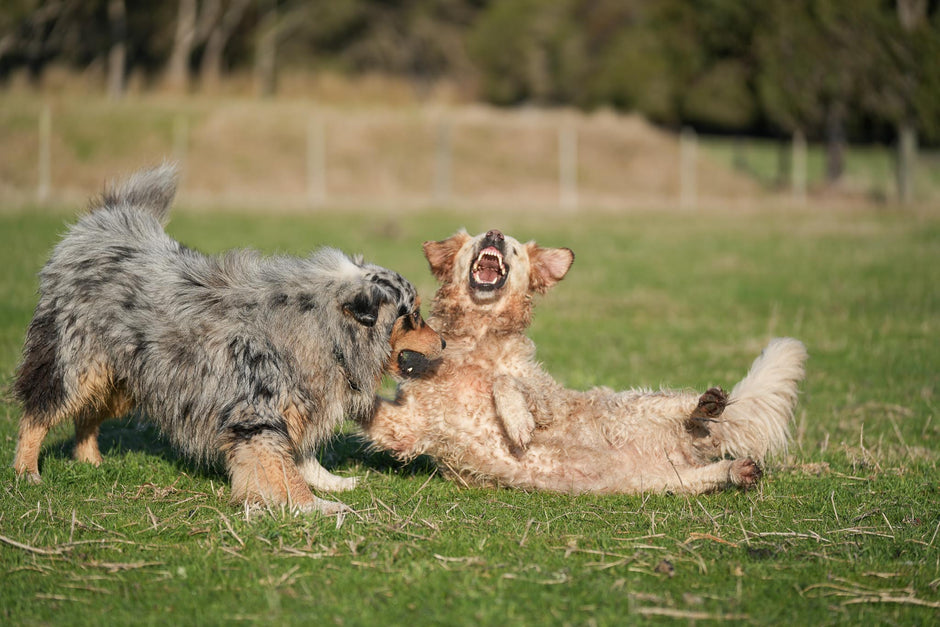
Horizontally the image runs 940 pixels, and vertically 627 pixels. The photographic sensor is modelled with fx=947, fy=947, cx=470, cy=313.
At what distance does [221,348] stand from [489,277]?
1.91 metres

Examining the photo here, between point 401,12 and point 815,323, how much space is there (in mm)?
44473

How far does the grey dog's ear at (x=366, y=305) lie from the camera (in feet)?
18.6

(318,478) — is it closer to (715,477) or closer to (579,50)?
(715,477)

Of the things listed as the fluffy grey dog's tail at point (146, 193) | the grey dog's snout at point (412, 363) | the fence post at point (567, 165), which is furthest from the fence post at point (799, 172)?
the fluffy grey dog's tail at point (146, 193)

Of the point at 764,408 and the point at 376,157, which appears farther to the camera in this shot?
the point at 376,157

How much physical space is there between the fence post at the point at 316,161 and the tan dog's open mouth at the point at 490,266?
81.1 feet

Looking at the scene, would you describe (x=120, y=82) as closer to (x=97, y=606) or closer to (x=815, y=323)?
(x=815, y=323)

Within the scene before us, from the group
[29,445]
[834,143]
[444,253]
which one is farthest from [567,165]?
[29,445]

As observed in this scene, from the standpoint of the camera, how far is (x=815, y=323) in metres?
12.8

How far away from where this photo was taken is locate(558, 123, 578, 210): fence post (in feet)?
109

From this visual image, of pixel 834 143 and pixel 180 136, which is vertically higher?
pixel 834 143

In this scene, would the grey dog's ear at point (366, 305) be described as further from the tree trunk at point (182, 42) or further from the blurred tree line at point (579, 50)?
the tree trunk at point (182, 42)

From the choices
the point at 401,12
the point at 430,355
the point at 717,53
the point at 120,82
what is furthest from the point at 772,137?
the point at 430,355

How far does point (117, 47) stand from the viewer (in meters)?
41.2
